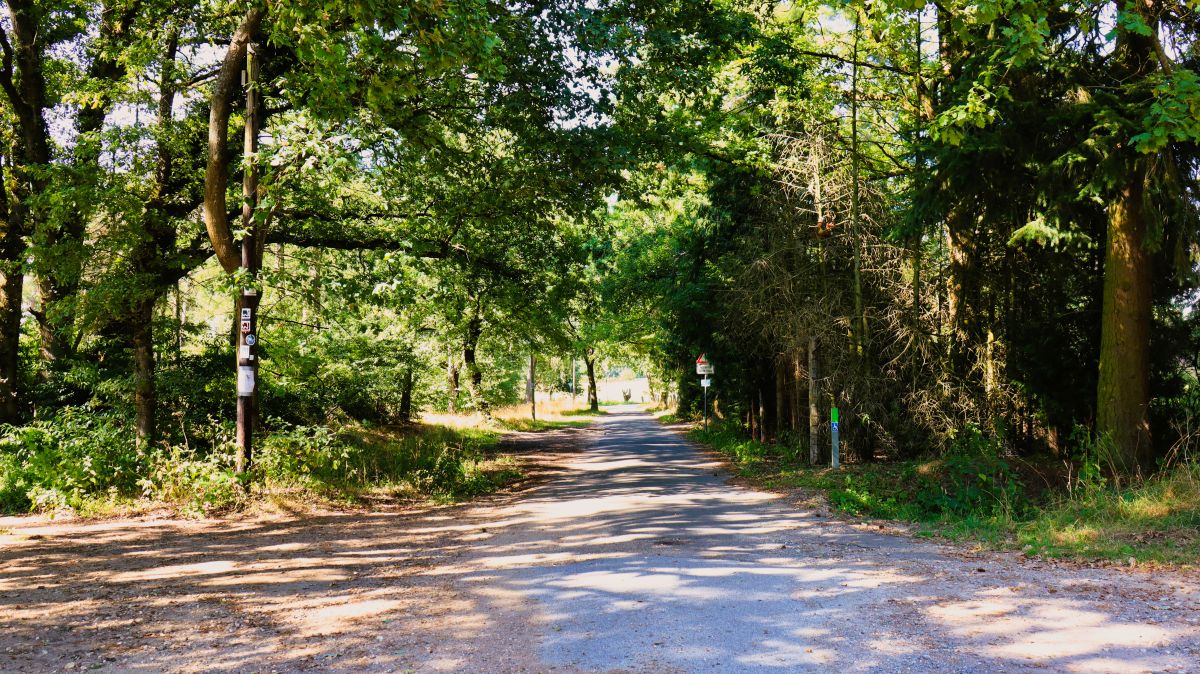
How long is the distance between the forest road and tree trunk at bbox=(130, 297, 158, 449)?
2.87m

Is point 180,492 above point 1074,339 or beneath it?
beneath

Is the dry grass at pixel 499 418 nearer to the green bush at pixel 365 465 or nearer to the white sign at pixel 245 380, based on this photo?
the green bush at pixel 365 465

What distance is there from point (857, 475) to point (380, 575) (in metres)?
8.92

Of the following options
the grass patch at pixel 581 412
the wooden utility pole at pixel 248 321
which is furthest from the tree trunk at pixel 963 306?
the grass patch at pixel 581 412

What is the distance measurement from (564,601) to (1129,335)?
8.90 metres

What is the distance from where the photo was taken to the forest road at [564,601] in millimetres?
4770

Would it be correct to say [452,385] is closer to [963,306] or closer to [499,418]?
[499,418]

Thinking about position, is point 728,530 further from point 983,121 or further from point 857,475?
point 983,121

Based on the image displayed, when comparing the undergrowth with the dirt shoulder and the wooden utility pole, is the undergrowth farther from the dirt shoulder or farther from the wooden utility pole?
the dirt shoulder

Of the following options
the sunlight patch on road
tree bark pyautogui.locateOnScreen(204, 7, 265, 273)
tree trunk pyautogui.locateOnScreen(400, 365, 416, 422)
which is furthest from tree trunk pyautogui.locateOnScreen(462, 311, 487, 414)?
the sunlight patch on road

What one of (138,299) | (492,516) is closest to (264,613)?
(492,516)

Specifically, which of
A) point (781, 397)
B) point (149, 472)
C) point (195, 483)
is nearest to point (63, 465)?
point (149, 472)

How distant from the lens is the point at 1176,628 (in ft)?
16.5

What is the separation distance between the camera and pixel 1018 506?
32.5 ft
